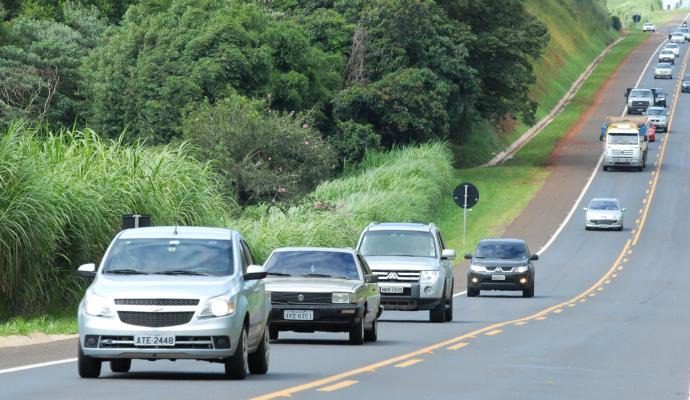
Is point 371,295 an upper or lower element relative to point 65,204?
lower

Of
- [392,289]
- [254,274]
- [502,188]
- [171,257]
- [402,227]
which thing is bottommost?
[502,188]

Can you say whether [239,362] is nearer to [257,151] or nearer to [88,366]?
[88,366]

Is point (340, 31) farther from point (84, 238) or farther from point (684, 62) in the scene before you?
point (684, 62)

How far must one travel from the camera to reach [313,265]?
2419 centimetres

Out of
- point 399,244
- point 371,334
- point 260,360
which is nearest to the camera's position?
point 260,360

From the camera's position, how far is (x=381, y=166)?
241 ft

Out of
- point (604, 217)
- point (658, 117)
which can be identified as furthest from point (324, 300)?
point (658, 117)

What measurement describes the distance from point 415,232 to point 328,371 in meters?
13.1

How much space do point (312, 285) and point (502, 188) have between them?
5733 cm

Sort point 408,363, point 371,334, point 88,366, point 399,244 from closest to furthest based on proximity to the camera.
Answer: point 88,366, point 408,363, point 371,334, point 399,244

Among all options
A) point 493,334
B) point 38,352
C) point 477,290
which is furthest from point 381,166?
point 38,352

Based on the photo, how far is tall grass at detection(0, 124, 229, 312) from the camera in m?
24.6

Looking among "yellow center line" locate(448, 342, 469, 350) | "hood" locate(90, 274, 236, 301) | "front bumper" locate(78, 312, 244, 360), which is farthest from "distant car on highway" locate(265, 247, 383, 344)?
"front bumper" locate(78, 312, 244, 360)

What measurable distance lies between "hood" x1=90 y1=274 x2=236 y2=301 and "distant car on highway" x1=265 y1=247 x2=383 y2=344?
6821 mm
